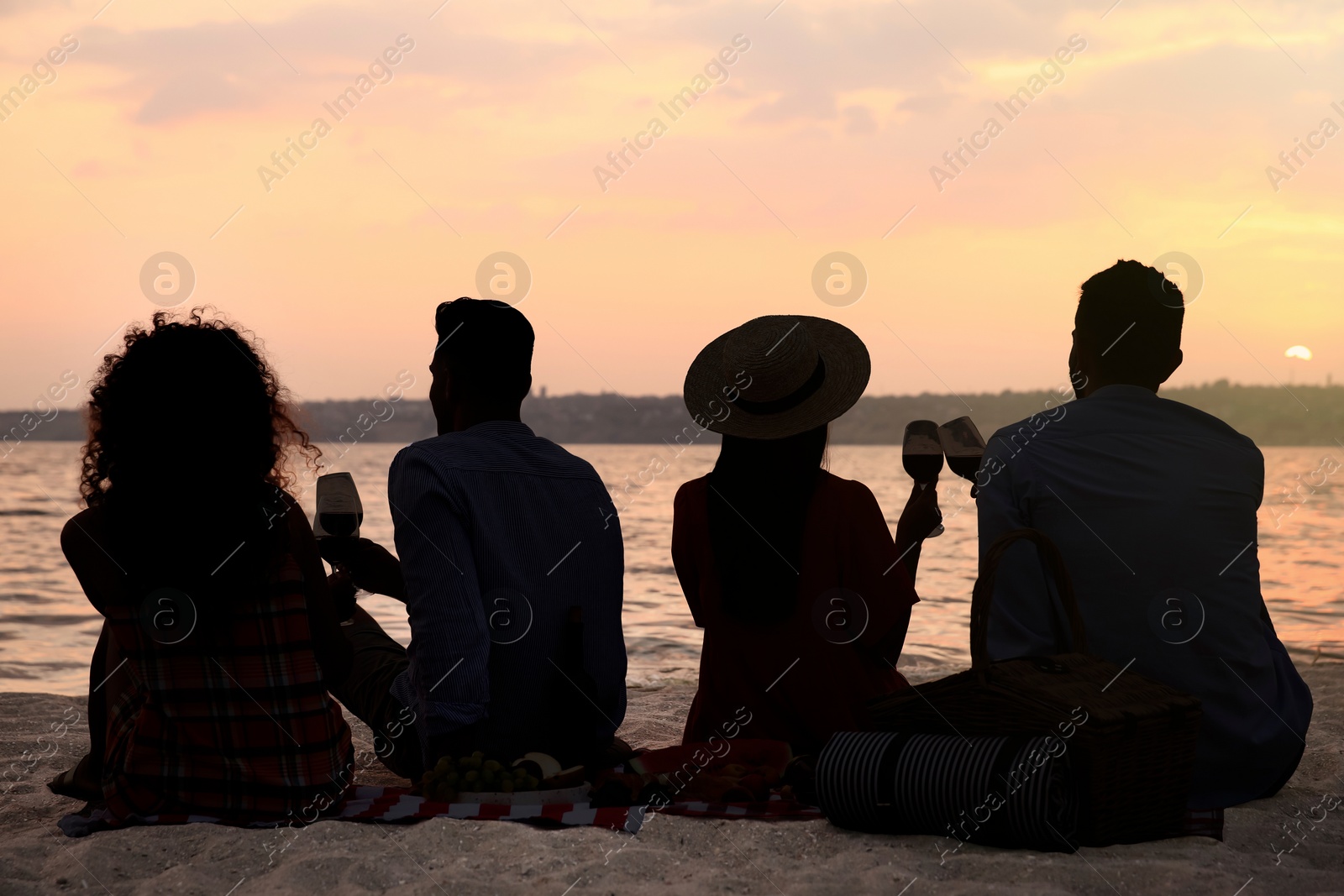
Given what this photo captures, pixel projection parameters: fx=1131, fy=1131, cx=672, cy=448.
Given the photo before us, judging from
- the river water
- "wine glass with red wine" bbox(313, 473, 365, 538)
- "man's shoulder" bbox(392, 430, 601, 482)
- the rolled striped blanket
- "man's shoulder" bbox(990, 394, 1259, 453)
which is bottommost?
the river water

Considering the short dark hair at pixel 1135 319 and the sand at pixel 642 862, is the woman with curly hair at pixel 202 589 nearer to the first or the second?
the sand at pixel 642 862

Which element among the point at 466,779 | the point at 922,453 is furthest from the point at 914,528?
the point at 466,779

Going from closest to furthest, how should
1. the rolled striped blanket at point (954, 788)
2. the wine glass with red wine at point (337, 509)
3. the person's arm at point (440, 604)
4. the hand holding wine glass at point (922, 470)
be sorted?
the rolled striped blanket at point (954, 788) → the person's arm at point (440, 604) → the wine glass with red wine at point (337, 509) → the hand holding wine glass at point (922, 470)

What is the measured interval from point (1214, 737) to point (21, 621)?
9657 millimetres

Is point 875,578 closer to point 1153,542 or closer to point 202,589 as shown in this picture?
point 1153,542

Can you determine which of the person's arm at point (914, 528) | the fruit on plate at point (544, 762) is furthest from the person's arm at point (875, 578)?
the fruit on plate at point (544, 762)

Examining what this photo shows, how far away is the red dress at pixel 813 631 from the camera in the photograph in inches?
147

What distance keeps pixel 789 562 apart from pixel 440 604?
1143mm

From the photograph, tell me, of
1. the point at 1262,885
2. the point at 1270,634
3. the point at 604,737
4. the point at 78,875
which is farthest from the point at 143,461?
the point at 1270,634

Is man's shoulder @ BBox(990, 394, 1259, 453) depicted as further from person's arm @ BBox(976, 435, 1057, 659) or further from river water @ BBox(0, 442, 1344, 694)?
river water @ BBox(0, 442, 1344, 694)

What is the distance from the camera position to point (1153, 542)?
337cm

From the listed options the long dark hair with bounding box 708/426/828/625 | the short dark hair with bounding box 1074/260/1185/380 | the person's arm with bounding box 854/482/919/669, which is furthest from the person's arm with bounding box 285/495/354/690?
the short dark hair with bounding box 1074/260/1185/380

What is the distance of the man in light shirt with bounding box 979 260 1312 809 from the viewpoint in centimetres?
337

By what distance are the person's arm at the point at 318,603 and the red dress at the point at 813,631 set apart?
45.0 inches
